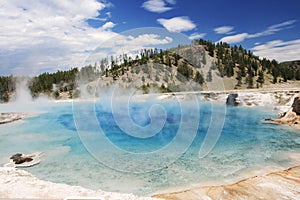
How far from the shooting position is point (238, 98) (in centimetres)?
3747

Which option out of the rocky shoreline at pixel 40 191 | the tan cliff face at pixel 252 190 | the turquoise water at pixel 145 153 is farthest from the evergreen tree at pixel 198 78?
the rocky shoreline at pixel 40 191

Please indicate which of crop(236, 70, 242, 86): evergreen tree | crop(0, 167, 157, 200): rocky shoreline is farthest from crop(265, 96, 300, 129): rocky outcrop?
crop(236, 70, 242, 86): evergreen tree

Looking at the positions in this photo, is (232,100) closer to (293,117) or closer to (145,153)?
(293,117)

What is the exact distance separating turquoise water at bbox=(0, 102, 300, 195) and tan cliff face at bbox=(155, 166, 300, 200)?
3.34ft

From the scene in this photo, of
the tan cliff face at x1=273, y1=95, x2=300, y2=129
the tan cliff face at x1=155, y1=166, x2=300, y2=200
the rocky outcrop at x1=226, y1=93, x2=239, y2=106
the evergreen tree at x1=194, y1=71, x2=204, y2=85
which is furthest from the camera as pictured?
the rocky outcrop at x1=226, y1=93, x2=239, y2=106

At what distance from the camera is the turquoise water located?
33.5 ft

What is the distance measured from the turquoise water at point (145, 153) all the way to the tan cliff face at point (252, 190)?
1.02 meters

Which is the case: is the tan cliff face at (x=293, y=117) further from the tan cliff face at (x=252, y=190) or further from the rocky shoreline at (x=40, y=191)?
the rocky shoreline at (x=40, y=191)

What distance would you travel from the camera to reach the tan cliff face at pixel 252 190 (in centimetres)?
826

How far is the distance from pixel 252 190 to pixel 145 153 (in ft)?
22.5

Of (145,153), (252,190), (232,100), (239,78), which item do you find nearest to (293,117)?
(145,153)

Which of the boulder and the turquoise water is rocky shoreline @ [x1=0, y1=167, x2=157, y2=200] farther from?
the boulder

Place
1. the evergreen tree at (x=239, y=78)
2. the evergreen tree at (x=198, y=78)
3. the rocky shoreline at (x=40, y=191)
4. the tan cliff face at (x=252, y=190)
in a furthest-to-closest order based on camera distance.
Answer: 1. the evergreen tree at (x=239, y=78)
2. the evergreen tree at (x=198, y=78)
3. the tan cliff face at (x=252, y=190)
4. the rocky shoreline at (x=40, y=191)

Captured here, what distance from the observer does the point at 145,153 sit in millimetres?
14531
